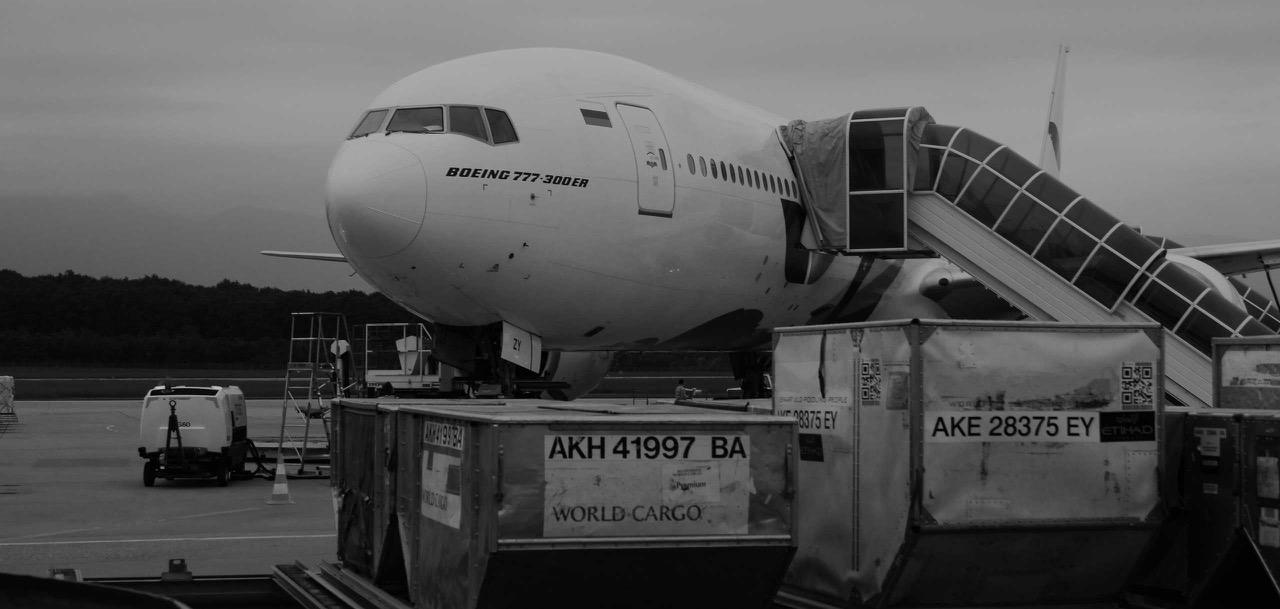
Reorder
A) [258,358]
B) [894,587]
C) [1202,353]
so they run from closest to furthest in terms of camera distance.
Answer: [894,587], [1202,353], [258,358]

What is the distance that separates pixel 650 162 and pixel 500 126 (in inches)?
63.6

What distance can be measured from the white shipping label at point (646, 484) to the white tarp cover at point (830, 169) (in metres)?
9.29

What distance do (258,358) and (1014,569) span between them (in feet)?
250

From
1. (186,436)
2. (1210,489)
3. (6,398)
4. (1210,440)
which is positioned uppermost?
(1210,440)

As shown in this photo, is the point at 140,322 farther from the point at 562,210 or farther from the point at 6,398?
the point at 562,210

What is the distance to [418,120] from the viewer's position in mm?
12297

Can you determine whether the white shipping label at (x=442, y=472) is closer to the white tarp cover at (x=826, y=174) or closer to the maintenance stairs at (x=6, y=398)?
the white tarp cover at (x=826, y=174)

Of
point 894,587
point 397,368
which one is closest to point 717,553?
point 894,587

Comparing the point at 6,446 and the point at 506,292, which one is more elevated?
the point at 506,292

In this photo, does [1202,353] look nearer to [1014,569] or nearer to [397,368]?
[1014,569]

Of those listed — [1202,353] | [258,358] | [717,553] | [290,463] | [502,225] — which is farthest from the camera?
[258,358]

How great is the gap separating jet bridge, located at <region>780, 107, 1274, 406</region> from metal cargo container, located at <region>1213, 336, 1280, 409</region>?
234 inches

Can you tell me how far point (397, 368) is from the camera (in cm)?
2367

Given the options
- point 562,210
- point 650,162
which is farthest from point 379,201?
point 650,162
